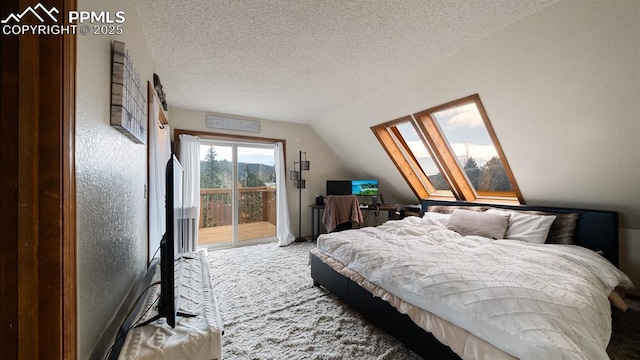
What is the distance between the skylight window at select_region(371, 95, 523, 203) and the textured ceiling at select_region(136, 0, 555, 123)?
0.87 m

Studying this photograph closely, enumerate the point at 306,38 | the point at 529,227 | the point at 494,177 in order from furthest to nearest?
the point at 494,177 < the point at 529,227 < the point at 306,38

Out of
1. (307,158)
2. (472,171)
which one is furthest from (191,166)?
(472,171)

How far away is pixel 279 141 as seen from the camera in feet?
14.8

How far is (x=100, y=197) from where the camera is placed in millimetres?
940

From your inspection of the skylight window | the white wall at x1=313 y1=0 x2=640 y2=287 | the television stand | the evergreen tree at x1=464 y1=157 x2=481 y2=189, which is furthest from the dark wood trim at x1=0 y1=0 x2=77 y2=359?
the evergreen tree at x1=464 y1=157 x2=481 y2=189

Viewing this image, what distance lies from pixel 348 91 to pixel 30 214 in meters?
2.99

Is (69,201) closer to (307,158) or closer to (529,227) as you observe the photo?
(529,227)

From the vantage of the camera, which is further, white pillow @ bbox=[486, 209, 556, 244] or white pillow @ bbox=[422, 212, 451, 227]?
white pillow @ bbox=[422, 212, 451, 227]

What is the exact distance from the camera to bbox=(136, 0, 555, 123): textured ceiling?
157cm

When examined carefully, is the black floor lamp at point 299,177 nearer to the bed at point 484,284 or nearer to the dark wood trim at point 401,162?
the dark wood trim at point 401,162

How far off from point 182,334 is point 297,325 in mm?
1152

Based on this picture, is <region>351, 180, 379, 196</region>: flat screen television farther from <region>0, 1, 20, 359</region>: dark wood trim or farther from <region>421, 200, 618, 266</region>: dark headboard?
<region>0, 1, 20, 359</region>: dark wood trim

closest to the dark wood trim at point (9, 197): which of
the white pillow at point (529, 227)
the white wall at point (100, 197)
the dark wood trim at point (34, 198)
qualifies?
the dark wood trim at point (34, 198)

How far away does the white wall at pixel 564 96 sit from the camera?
1.57 meters
